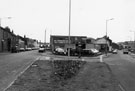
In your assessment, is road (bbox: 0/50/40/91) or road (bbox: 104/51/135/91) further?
road (bbox: 0/50/40/91)

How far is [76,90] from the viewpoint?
9.59 metres

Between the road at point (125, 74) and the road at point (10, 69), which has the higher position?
the road at point (10, 69)

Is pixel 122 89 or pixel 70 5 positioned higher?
pixel 70 5

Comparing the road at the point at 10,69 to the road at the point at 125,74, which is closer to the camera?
the road at the point at 125,74

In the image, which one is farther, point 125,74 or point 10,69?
point 10,69

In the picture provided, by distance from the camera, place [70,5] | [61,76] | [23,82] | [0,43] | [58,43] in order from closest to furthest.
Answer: [23,82], [61,76], [70,5], [0,43], [58,43]

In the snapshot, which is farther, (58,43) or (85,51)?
(58,43)

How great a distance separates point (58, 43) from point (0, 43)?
30406mm

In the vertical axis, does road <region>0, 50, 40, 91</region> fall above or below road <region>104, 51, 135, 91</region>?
above

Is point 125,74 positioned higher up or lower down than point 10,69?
lower down

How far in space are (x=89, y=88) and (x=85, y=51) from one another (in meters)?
34.7

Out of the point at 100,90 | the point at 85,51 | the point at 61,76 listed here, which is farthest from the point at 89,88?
the point at 85,51

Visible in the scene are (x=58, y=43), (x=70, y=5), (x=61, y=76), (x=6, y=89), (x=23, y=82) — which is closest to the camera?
(x=6, y=89)

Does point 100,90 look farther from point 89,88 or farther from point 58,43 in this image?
point 58,43
